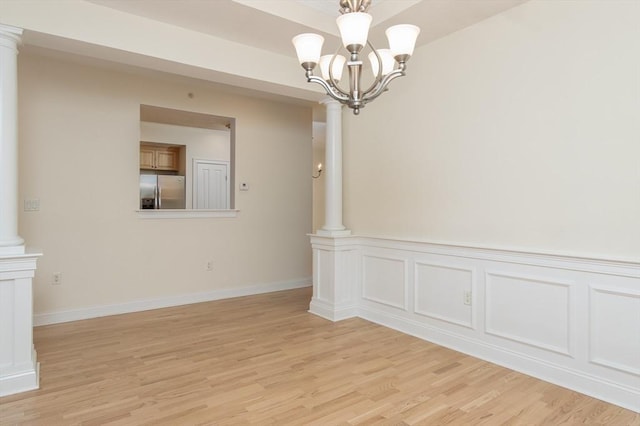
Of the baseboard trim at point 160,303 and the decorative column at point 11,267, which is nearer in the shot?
the decorative column at point 11,267

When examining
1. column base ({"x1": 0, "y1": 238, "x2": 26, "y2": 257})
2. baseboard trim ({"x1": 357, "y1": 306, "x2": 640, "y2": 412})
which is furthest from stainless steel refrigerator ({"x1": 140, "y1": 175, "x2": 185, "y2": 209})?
baseboard trim ({"x1": 357, "y1": 306, "x2": 640, "y2": 412})

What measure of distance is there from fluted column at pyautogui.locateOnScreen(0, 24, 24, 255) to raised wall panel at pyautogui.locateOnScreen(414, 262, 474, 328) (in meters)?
3.12

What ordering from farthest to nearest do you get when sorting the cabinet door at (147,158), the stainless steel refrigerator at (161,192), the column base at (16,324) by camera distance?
the cabinet door at (147,158)
the stainless steel refrigerator at (161,192)
the column base at (16,324)

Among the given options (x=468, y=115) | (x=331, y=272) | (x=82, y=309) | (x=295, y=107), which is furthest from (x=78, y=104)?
(x=468, y=115)

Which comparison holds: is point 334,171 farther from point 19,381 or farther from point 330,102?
point 19,381

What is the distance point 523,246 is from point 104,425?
2.93 metres

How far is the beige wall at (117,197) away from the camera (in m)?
4.02

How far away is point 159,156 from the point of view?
7695 mm

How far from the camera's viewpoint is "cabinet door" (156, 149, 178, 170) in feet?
25.2

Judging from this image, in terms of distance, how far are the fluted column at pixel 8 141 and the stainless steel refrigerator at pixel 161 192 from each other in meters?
4.59

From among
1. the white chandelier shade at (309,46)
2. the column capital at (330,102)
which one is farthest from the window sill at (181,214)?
the white chandelier shade at (309,46)

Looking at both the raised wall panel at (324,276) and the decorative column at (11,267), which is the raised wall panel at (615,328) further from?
the decorative column at (11,267)

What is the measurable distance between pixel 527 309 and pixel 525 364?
39 cm

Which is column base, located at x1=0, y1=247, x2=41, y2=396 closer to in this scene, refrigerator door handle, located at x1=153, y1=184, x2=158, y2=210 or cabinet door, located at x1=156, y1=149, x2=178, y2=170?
refrigerator door handle, located at x1=153, y1=184, x2=158, y2=210
